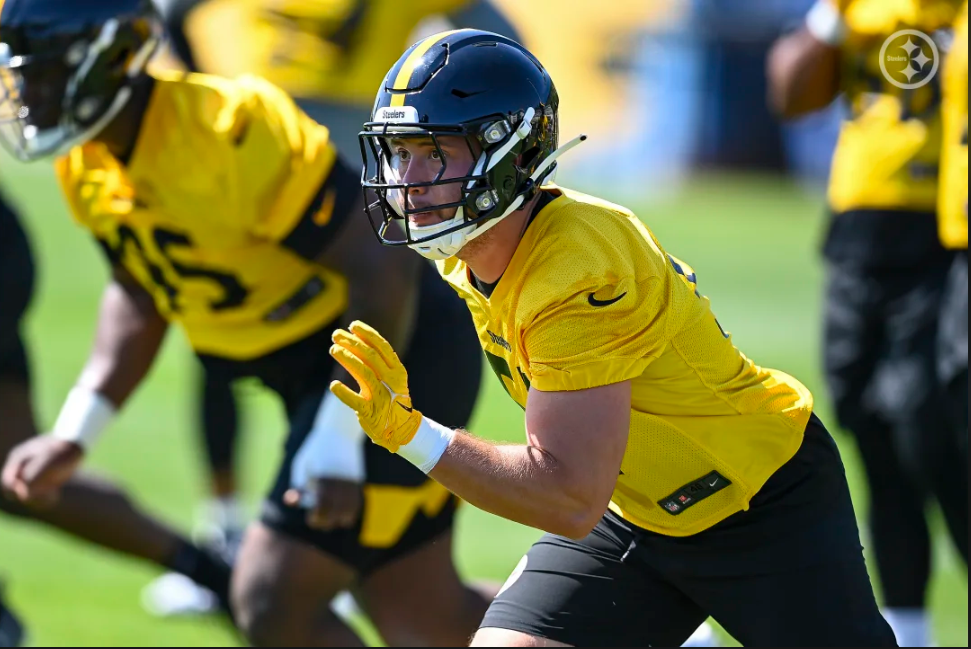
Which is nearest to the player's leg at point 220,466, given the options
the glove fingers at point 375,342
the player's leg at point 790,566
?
the player's leg at point 790,566

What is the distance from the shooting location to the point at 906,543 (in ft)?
16.3

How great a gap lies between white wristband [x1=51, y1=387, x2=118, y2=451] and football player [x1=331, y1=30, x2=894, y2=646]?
1.52 metres

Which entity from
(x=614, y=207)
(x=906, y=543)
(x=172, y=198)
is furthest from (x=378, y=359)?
(x=906, y=543)

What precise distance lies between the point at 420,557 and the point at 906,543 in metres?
1.79

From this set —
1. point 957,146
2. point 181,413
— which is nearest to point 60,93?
point 957,146

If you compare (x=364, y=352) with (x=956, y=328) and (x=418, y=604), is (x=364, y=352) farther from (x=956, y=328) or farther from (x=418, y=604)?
(x=956, y=328)

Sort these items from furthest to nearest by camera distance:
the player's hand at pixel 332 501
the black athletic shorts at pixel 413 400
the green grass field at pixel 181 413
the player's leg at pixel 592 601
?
the green grass field at pixel 181 413 → the black athletic shorts at pixel 413 400 → the player's hand at pixel 332 501 → the player's leg at pixel 592 601

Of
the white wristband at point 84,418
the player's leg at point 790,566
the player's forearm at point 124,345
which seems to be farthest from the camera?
the player's forearm at point 124,345

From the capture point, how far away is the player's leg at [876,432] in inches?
196

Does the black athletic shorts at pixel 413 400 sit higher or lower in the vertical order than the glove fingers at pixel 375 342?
lower

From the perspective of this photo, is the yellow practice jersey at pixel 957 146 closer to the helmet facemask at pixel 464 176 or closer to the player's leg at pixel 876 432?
the player's leg at pixel 876 432

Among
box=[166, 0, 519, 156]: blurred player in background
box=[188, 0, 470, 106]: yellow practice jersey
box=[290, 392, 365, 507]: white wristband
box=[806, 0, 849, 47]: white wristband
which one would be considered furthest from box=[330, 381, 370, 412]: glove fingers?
box=[188, 0, 470, 106]: yellow practice jersey

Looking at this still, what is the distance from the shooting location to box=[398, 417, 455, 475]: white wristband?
285 cm

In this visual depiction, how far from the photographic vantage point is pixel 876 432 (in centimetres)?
520
